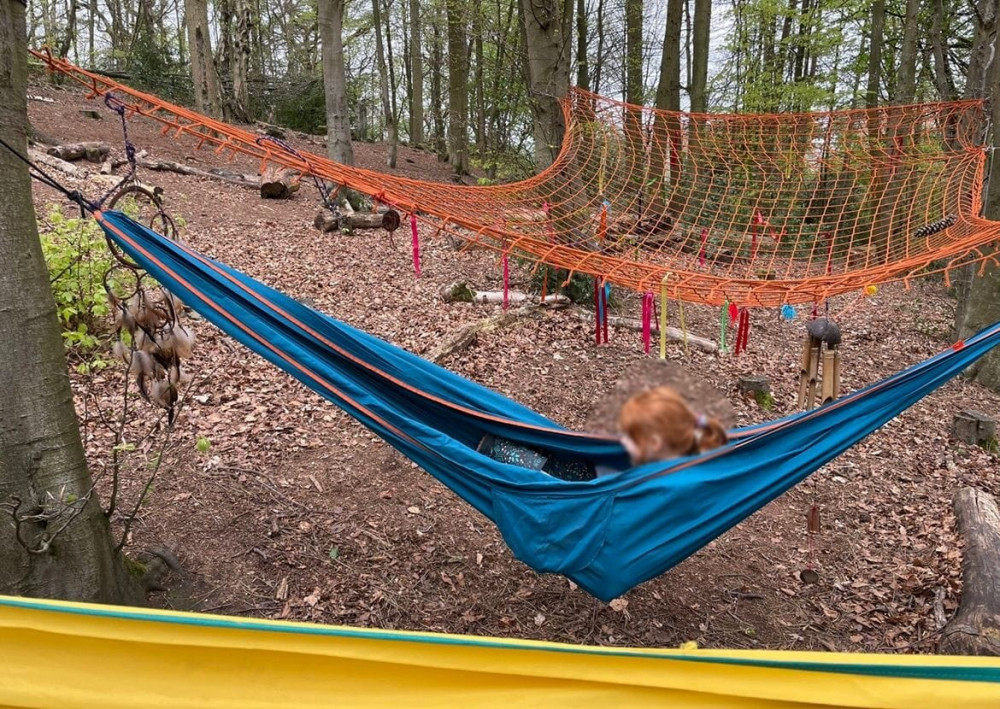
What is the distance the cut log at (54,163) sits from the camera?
4.27 metres

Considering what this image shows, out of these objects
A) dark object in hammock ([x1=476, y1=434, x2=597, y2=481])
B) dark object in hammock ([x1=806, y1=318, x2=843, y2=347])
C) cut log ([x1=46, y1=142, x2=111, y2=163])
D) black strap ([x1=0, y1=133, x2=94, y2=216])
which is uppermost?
cut log ([x1=46, y1=142, x2=111, y2=163])

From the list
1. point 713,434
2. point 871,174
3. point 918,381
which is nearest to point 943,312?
point 871,174

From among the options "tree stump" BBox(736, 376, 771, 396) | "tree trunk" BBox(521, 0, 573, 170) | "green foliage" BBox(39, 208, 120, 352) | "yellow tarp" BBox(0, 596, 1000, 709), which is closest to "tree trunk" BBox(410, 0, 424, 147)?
"tree trunk" BBox(521, 0, 573, 170)

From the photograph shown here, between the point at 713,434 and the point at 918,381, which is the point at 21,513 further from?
the point at 918,381

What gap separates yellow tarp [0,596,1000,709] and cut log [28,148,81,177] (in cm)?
417

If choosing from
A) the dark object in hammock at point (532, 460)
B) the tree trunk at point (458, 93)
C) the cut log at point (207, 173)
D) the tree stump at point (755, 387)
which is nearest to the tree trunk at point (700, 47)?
the tree trunk at point (458, 93)

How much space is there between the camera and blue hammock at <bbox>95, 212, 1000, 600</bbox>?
1.33 meters

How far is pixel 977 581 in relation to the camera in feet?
6.35

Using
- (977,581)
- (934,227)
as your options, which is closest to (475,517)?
(977,581)

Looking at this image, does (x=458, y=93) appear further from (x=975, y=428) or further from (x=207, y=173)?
(x=975, y=428)

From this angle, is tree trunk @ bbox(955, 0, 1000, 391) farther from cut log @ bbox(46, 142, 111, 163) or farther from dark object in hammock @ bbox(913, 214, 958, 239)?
cut log @ bbox(46, 142, 111, 163)

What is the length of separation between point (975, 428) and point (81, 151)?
19.8 feet

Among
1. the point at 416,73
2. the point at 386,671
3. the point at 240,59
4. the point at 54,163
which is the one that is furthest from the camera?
the point at 416,73

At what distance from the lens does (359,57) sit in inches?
565
